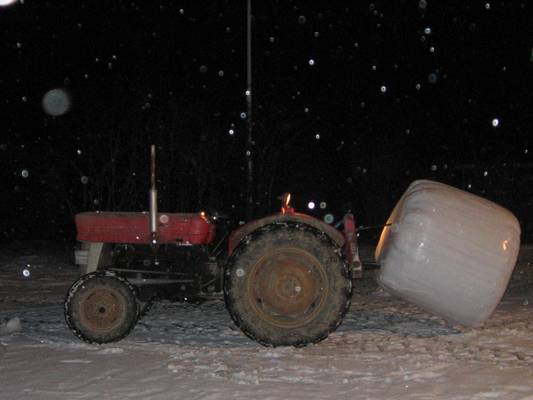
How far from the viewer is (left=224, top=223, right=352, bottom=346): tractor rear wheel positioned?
695 centimetres

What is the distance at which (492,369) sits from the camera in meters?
6.02

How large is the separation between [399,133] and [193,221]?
23411 millimetres

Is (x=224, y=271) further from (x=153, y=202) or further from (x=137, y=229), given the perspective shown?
(x=137, y=229)

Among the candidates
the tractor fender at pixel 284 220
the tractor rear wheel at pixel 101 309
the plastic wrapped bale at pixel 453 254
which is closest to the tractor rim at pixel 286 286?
the tractor fender at pixel 284 220

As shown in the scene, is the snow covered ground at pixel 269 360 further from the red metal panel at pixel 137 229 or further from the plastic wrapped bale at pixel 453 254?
the red metal panel at pixel 137 229

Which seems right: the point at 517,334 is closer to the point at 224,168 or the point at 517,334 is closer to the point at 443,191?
the point at 443,191

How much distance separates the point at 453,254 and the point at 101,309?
3.54 meters

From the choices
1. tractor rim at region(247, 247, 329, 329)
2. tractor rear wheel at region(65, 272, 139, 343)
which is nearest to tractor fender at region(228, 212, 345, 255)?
tractor rim at region(247, 247, 329, 329)

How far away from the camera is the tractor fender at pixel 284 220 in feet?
23.6

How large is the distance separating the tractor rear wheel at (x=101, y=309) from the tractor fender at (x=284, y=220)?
118cm

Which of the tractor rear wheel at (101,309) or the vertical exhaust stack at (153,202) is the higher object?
the vertical exhaust stack at (153,202)

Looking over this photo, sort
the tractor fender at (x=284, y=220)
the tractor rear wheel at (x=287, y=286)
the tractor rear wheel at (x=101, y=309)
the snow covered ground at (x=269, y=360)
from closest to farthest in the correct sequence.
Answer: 1. the snow covered ground at (x=269, y=360)
2. the tractor rear wheel at (x=287, y=286)
3. the tractor fender at (x=284, y=220)
4. the tractor rear wheel at (x=101, y=309)

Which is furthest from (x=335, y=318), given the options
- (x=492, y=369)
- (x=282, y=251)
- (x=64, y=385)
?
(x=64, y=385)

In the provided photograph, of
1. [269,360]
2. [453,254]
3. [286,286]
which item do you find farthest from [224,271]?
[453,254]
